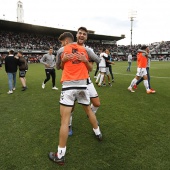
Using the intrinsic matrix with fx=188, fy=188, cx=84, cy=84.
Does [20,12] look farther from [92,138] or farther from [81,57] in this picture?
[81,57]

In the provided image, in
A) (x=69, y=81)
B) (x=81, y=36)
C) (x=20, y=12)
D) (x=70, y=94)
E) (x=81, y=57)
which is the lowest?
(x=70, y=94)

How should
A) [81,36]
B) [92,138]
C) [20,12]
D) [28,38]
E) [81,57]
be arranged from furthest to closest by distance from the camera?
[20,12] → [28,38] → [92,138] → [81,36] → [81,57]

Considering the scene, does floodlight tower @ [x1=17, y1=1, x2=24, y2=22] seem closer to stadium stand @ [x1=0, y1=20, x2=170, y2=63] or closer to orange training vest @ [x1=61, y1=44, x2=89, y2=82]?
stadium stand @ [x1=0, y1=20, x2=170, y2=63]

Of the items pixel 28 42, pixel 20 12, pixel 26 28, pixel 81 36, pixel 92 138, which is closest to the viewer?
pixel 81 36

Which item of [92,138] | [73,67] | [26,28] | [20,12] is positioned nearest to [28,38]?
[26,28]

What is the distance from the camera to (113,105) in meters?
6.41

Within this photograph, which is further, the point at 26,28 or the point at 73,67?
the point at 26,28

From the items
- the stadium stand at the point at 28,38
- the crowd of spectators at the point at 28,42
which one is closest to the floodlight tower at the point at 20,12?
the stadium stand at the point at 28,38

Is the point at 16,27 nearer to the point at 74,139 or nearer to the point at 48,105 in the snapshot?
the point at 48,105

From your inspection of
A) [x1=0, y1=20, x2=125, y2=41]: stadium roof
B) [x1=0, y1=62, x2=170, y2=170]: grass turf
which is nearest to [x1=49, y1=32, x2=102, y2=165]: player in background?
[x1=0, y1=62, x2=170, y2=170]: grass turf

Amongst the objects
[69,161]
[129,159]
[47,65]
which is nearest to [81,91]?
[69,161]

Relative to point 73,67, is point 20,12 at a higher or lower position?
higher

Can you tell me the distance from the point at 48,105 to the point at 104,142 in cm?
330

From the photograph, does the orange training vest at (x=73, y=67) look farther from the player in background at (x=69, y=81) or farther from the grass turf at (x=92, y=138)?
the grass turf at (x=92, y=138)
